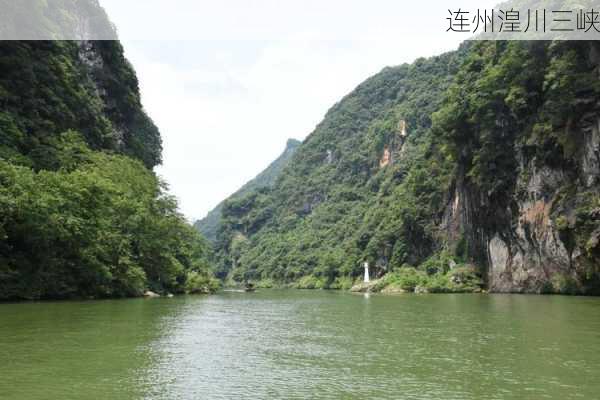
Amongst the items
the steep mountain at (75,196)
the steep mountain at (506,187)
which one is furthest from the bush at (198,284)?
the steep mountain at (506,187)

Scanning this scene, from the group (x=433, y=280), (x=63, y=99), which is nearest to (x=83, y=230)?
(x=63, y=99)

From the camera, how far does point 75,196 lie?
121 ft

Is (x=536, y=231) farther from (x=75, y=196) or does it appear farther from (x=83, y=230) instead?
(x=75, y=196)

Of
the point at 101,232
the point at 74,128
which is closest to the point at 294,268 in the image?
the point at 74,128

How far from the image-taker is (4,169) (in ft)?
106

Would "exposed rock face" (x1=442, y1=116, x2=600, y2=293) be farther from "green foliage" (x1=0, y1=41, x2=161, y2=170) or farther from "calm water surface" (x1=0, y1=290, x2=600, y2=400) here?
"green foliage" (x1=0, y1=41, x2=161, y2=170)

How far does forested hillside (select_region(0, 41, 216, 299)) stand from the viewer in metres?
33.6

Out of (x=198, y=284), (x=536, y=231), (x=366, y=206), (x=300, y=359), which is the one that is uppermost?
(x=366, y=206)

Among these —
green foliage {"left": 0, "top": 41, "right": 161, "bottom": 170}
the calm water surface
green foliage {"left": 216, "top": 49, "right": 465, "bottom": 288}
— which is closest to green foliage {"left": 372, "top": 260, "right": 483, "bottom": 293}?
green foliage {"left": 216, "top": 49, "right": 465, "bottom": 288}

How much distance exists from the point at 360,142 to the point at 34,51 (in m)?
137

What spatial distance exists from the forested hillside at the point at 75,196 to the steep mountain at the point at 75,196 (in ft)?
0.26

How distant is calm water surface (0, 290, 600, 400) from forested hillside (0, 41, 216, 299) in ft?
39.1

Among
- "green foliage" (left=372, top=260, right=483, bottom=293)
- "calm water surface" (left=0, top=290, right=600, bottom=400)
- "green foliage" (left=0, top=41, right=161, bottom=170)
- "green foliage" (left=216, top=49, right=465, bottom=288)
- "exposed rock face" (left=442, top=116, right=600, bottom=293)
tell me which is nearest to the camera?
"calm water surface" (left=0, top=290, right=600, bottom=400)

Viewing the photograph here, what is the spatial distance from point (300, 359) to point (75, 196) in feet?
90.1
